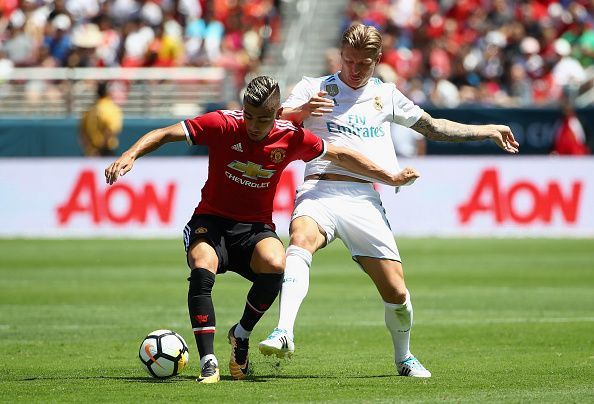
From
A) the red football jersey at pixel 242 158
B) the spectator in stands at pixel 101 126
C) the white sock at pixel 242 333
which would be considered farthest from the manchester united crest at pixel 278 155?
the spectator in stands at pixel 101 126

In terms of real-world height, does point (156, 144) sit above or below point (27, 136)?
above

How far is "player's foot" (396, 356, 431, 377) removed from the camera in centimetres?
876

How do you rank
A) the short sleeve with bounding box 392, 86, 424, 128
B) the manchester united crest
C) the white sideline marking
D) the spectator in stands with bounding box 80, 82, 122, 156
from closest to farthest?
the manchester united crest → the short sleeve with bounding box 392, 86, 424, 128 → the white sideline marking → the spectator in stands with bounding box 80, 82, 122, 156

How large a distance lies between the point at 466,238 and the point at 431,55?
729 centimetres

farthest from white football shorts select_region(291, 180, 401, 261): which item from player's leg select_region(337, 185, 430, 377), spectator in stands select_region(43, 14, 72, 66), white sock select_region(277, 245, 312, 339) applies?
spectator in stands select_region(43, 14, 72, 66)

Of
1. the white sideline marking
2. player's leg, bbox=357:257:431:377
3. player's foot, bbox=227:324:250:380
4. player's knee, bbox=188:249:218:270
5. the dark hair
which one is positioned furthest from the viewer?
the white sideline marking

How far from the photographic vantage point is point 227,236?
8648 mm

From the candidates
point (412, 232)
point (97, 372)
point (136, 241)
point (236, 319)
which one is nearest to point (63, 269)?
point (136, 241)

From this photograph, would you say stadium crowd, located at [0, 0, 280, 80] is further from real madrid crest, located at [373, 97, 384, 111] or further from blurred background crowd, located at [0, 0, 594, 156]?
real madrid crest, located at [373, 97, 384, 111]

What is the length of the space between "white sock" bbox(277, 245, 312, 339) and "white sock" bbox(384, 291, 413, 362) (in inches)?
29.6

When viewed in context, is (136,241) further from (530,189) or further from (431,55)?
(431,55)

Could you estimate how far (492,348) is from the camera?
10477 mm

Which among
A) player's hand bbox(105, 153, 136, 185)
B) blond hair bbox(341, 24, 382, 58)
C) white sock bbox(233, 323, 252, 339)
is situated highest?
blond hair bbox(341, 24, 382, 58)

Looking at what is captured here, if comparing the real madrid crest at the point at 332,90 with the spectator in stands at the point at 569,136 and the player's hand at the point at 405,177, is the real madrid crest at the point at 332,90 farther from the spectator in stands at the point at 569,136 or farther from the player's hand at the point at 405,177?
the spectator in stands at the point at 569,136
